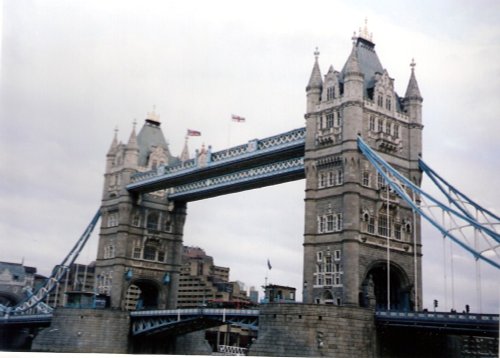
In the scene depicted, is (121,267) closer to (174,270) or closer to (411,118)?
(174,270)

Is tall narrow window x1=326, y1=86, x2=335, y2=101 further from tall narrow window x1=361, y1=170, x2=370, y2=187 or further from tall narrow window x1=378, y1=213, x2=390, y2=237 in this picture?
tall narrow window x1=378, y1=213, x2=390, y2=237

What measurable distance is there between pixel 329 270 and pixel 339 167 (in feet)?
13.3

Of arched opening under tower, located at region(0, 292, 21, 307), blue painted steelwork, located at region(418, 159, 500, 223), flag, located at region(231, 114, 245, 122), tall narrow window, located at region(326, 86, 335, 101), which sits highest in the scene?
tall narrow window, located at region(326, 86, 335, 101)

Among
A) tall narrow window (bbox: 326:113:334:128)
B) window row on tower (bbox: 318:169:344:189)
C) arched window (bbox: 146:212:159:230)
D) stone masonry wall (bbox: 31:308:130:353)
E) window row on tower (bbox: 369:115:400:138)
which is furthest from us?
arched window (bbox: 146:212:159:230)

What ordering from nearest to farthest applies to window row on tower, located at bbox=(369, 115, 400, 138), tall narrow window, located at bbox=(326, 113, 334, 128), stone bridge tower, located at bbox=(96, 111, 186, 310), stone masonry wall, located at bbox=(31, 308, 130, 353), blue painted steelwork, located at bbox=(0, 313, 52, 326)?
window row on tower, located at bbox=(369, 115, 400, 138) < tall narrow window, located at bbox=(326, 113, 334, 128) < stone masonry wall, located at bbox=(31, 308, 130, 353) < blue painted steelwork, located at bbox=(0, 313, 52, 326) < stone bridge tower, located at bbox=(96, 111, 186, 310)

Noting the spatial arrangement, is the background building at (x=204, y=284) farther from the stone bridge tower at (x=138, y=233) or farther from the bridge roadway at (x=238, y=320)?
the bridge roadway at (x=238, y=320)

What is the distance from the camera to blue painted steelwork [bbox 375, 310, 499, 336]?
1955cm

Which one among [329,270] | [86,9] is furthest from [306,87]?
[86,9]

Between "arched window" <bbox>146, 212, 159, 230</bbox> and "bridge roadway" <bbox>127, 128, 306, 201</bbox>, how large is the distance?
146 cm

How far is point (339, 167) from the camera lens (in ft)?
87.0

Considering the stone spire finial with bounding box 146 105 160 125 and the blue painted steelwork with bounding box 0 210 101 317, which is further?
the blue painted steelwork with bounding box 0 210 101 317

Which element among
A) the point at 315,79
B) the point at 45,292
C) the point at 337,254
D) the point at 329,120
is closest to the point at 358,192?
the point at 337,254

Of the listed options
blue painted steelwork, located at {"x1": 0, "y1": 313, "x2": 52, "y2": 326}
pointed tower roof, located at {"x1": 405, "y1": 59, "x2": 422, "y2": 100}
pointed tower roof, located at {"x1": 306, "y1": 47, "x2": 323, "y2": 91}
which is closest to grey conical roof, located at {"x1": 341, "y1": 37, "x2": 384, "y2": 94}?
pointed tower roof, located at {"x1": 306, "y1": 47, "x2": 323, "y2": 91}

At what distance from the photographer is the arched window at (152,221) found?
39.0m
